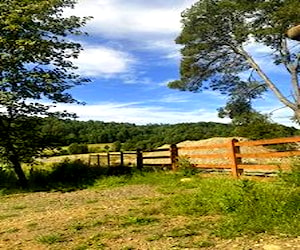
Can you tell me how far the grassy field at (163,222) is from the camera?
6488 millimetres

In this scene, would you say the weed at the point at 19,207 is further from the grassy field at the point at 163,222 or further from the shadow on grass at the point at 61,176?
the shadow on grass at the point at 61,176

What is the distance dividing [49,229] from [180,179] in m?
7.86

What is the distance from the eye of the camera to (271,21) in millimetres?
26094

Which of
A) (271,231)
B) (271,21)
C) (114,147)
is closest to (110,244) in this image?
(271,231)

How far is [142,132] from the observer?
6862cm

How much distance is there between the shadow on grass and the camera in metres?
16.6

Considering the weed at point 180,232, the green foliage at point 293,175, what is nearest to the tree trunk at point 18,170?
the green foliage at point 293,175

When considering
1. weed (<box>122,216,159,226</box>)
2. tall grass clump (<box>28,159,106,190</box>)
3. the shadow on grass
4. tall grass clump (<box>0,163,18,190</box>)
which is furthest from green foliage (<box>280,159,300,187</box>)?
tall grass clump (<box>0,163,18,190</box>)

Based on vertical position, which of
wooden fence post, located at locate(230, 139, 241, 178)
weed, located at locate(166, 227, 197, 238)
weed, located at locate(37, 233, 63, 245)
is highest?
wooden fence post, located at locate(230, 139, 241, 178)

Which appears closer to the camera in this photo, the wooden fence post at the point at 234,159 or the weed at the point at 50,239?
the weed at the point at 50,239

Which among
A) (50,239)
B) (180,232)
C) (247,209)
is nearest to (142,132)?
(247,209)

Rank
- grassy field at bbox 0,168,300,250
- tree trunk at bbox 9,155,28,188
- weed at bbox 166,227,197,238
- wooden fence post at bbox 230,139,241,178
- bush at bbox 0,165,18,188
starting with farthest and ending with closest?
bush at bbox 0,165,18,188, tree trunk at bbox 9,155,28,188, wooden fence post at bbox 230,139,241,178, weed at bbox 166,227,197,238, grassy field at bbox 0,168,300,250

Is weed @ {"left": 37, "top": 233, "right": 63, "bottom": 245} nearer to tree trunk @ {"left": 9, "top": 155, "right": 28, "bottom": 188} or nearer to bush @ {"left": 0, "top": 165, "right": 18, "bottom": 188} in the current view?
tree trunk @ {"left": 9, "top": 155, "right": 28, "bottom": 188}

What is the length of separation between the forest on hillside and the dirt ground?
632cm
